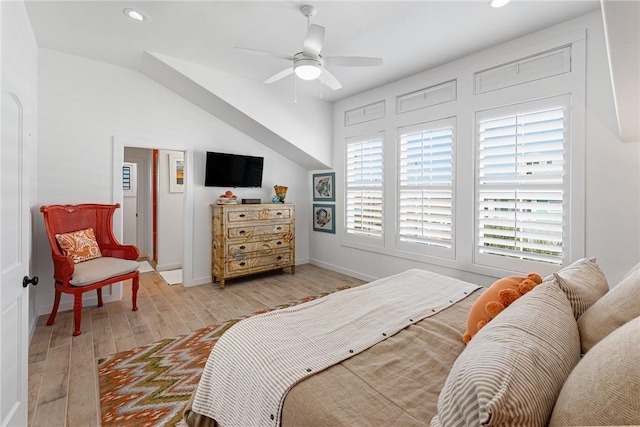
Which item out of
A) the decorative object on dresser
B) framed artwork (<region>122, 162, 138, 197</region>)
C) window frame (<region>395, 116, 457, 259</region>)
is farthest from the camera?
framed artwork (<region>122, 162, 138, 197</region>)

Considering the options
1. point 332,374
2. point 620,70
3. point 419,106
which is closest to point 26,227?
point 332,374

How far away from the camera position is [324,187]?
524cm

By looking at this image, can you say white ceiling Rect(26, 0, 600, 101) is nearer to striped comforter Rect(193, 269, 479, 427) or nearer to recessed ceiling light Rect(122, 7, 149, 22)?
recessed ceiling light Rect(122, 7, 149, 22)

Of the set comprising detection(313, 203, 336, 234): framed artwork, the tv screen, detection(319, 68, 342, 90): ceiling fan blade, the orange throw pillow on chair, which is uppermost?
detection(319, 68, 342, 90): ceiling fan blade

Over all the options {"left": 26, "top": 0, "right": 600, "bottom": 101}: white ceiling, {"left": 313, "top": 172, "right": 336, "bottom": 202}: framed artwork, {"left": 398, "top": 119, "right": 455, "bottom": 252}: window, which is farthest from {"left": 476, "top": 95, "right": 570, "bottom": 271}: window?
{"left": 313, "top": 172, "right": 336, "bottom": 202}: framed artwork

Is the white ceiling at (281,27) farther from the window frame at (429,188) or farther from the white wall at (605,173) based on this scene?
the window frame at (429,188)

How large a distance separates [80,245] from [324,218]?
3.38m

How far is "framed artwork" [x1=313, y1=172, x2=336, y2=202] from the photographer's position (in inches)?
200

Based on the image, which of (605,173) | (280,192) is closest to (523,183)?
(605,173)

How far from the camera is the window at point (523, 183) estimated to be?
2738mm

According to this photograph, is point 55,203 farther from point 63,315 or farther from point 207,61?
point 207,61

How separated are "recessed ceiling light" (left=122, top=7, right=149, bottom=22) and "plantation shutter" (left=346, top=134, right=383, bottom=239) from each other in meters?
2.98

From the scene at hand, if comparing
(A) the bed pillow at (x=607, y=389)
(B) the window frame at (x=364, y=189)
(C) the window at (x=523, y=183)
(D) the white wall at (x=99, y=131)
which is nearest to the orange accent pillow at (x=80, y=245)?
(D) the white wall at (x=99, y=131)

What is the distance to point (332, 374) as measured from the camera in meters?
1.19
